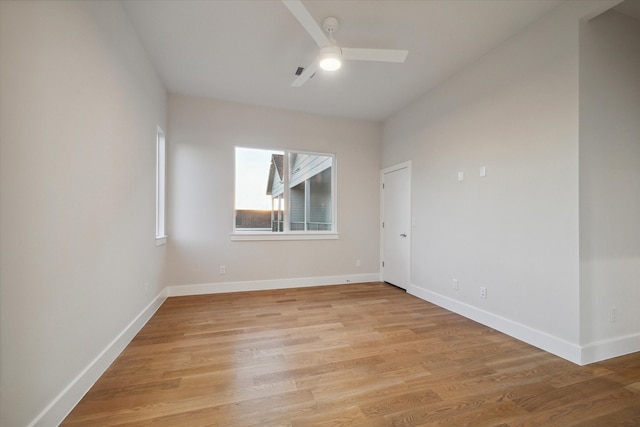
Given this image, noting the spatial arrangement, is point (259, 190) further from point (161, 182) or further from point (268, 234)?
point (161, 182)

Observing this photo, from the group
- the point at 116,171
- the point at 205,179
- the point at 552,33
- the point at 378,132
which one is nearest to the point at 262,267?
the point at 205,179

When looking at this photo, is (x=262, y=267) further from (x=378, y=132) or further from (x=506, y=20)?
(x=506, y=20)

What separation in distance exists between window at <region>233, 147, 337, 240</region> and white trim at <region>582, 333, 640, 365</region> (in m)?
3.22

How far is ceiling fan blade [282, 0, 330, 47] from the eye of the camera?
5.59 feet

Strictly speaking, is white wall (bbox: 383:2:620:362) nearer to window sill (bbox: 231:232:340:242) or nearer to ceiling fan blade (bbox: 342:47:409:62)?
ceiling fan blade (bbox: 342:47:409:62)

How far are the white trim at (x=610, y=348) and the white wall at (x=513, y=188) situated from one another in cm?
11

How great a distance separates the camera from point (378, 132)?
16.2 feet

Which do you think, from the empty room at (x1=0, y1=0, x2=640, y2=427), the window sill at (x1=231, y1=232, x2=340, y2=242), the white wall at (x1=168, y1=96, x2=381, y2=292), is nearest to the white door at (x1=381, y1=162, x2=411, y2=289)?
the empty room at (x1=0, y1=0, x2=640, y2=427)

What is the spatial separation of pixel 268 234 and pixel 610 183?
12.9ft

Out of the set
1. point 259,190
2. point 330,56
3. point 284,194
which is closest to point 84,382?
point 330,56

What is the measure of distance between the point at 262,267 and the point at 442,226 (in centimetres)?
274

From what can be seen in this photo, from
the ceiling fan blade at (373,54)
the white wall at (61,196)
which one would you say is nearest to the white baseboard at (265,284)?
the white wall at (61,196)

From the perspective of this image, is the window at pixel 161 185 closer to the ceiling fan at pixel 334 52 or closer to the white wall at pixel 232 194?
the white wall at pixel 232 194

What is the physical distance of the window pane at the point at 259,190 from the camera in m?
4.25
